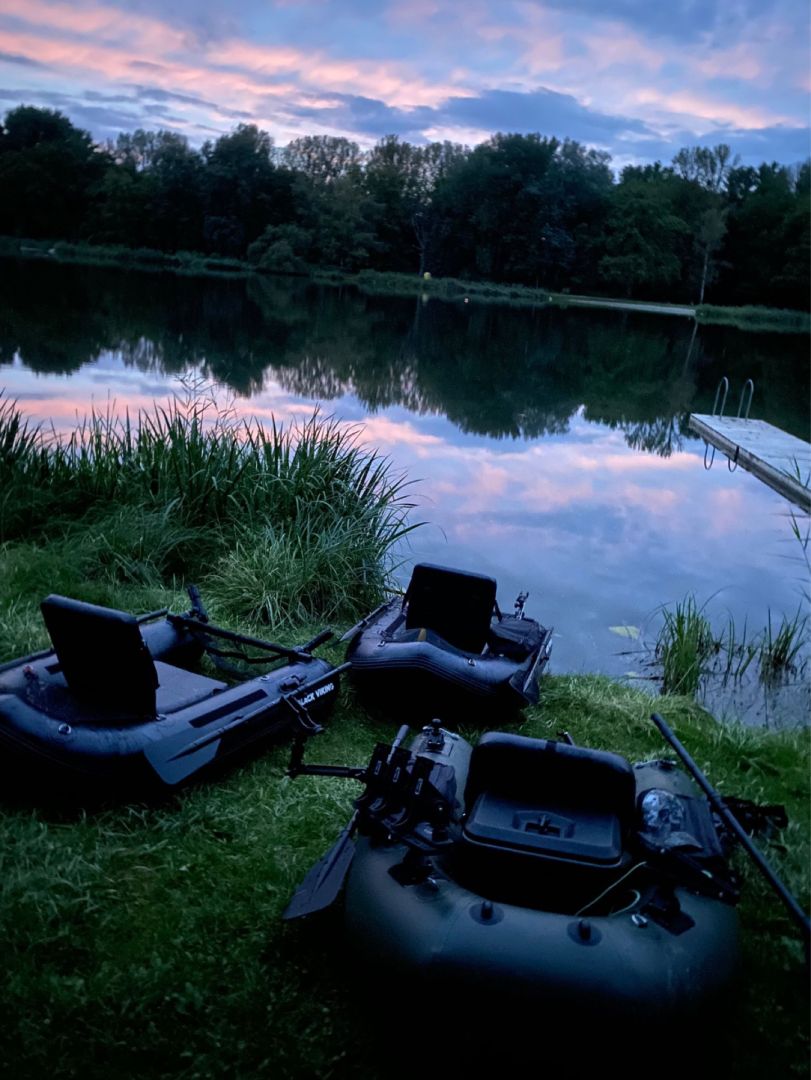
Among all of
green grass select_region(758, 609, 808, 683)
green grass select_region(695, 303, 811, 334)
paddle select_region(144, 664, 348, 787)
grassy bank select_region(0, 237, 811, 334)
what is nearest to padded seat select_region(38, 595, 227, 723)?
paddle select_region(144, 664, 348, 787)

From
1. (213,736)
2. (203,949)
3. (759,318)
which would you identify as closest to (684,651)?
(213,736)

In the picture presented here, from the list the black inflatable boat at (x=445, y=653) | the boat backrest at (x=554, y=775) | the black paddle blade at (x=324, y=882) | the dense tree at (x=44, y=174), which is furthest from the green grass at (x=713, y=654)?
the dense tree at (x=44, y=174)

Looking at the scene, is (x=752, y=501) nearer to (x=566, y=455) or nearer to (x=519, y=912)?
(x=566, y=455)

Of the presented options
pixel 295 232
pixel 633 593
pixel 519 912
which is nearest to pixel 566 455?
pixel 633 593

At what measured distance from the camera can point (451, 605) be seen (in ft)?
17.6

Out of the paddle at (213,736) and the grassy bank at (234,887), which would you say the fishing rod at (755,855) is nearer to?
the grassy bank at (234,887)

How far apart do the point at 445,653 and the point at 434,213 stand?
187 feet

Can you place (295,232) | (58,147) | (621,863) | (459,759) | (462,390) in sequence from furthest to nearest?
(295,232), (58,147), (462,390), (459,759), (621,863)

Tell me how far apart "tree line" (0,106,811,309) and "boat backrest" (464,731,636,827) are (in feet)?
168

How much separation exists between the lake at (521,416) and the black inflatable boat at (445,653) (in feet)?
5.29

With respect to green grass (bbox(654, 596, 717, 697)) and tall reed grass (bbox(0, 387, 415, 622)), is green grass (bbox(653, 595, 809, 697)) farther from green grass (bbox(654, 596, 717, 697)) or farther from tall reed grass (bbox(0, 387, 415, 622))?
tall reed grass (bbox(0, 387, 415, 622))

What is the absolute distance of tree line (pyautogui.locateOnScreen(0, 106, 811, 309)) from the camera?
172ft

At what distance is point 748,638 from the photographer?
310 inches

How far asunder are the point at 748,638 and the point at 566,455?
7.18 metres
